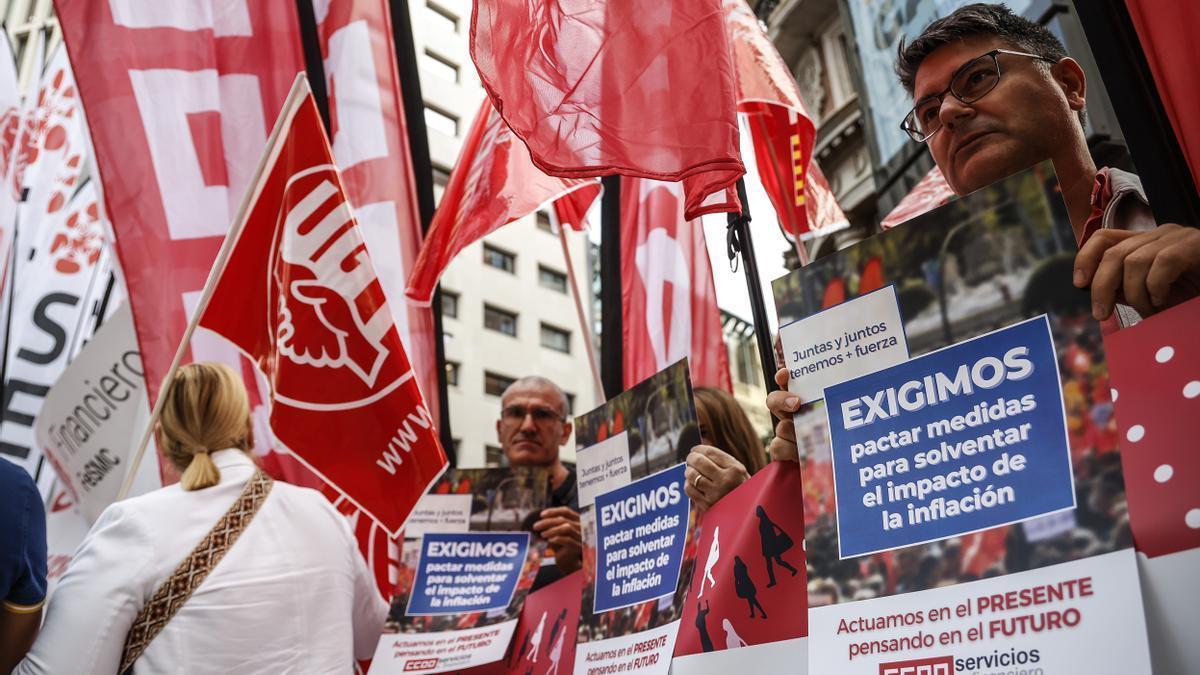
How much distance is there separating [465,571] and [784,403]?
159 centimetres

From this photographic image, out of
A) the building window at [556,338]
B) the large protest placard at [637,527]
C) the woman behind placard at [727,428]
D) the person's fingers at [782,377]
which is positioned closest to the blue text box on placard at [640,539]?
the large protest placard at [637,527]

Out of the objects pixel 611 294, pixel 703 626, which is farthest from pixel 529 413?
pixel 703 626

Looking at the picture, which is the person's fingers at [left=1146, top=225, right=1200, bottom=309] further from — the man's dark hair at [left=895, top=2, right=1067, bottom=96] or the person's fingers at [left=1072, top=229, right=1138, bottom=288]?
the man's dark hair at [left=895, top=2, right=1067, bottom=96]

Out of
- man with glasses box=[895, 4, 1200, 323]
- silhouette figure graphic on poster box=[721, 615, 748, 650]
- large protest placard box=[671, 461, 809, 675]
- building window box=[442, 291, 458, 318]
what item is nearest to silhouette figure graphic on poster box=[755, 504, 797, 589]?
large protest placard box=[671, 461, 809, 675]

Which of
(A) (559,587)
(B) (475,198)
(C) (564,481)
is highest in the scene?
(B) (475,198)

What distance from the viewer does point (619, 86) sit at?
209cm

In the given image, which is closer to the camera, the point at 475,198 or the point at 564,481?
the point at 564,481

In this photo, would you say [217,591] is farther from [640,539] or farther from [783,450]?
[783,450]

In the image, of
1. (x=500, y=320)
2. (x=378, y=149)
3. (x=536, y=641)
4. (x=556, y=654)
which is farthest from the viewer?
(x=500, y=320)

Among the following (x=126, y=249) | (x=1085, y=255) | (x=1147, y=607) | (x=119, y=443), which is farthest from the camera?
(x=119, y=443)

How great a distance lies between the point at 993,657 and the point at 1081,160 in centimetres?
95

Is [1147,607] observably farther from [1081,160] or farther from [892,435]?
[1081,160]

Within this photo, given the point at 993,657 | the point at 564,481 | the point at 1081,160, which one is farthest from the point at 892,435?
the point at 564,481

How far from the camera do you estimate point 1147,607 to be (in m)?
0.90
